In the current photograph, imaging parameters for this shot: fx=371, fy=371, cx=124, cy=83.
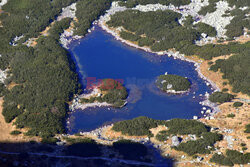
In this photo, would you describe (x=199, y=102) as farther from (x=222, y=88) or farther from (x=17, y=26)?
(x=17, y=26)

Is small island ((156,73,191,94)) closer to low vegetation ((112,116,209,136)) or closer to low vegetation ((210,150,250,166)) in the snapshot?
low vegetation ((112,116,209,136))

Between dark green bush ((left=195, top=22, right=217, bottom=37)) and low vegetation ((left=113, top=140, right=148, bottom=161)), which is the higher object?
dark green bush ((left=195, top=22, right=217, bottom=37))

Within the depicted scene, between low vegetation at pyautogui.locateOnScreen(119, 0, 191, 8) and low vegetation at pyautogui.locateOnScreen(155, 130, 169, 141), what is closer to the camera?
low vegetation at pyautogui.locateOnScreen(155, 130, 169, 141)

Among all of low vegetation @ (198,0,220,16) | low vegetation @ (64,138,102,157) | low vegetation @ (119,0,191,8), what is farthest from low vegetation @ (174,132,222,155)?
low vegetation @ (119,0,191,8)

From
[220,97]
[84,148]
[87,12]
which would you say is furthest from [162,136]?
[87,12]

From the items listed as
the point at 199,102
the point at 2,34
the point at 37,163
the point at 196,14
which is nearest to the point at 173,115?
the point at 199,102

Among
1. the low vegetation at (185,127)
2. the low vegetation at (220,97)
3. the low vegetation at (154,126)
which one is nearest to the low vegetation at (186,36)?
the low vegetation at (220,97)

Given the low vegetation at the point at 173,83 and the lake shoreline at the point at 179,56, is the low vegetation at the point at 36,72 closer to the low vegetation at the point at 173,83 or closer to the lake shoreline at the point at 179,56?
the lake shoreline at the point at 179,56
